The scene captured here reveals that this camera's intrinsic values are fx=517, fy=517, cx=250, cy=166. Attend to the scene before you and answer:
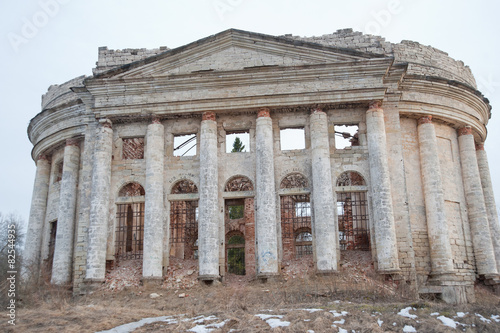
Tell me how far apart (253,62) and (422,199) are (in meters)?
8.06

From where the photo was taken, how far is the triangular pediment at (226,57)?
61.7 ft

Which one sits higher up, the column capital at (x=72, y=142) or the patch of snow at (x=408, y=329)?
the column capital at (x=72, y=142)

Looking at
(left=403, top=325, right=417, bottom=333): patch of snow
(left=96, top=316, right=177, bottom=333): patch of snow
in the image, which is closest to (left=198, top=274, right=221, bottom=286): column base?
(left=96, top=316, right=177, bottom=333): patch of snow

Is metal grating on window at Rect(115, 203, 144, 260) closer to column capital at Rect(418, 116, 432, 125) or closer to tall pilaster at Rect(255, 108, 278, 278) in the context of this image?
tall pilaster at Rect(255, 108, 278, 278)

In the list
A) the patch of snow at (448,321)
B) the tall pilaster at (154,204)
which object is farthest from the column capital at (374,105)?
the patch of snow at (448,321)

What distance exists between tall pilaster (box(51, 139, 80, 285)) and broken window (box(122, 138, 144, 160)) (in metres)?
1.85

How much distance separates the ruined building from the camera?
17703mm

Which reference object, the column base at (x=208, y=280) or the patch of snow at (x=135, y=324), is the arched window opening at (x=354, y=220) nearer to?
the column base at (x=208, y=280)

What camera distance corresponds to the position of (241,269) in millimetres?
28031

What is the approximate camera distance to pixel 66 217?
65.9ft

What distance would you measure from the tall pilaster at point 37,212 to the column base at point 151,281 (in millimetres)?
5787

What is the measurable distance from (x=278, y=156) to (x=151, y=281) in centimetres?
621

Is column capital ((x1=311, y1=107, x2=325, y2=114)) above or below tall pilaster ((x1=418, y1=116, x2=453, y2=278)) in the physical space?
above

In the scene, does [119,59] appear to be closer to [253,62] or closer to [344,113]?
[253,62]
